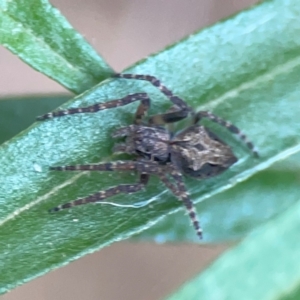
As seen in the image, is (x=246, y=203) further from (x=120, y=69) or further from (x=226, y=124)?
(x=120, y=69)

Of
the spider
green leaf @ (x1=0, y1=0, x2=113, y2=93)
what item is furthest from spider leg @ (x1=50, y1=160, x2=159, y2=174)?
green leaf @ (x1=0, y1=0, x2=113, y2=93)

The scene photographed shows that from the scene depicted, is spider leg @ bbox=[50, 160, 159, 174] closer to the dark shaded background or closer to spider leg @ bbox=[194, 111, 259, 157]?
spider leg @ bbox=[194, 111, 259, 157]

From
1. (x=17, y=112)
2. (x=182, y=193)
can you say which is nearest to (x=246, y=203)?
(x=182, y=193)

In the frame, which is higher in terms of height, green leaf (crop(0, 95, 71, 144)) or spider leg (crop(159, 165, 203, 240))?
green leaf (crop(0, 95, 71, 144))

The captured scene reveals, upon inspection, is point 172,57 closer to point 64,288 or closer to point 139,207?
point 139,207

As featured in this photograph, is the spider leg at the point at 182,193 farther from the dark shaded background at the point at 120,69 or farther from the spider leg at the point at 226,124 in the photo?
the dark shaded background at the point at 120,69

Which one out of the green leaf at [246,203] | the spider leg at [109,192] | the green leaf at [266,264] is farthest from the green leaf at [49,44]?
the green leaf at [266,264]

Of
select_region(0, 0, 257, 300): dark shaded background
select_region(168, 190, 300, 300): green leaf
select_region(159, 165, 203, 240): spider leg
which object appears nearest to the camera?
select_region(168, 190, 300, 300): green leaf

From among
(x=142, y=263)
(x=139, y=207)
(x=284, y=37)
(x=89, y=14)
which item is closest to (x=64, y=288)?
(x=142, y=263)
